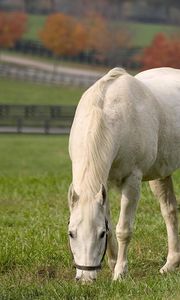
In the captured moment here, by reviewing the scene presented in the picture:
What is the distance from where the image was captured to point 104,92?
7625 millimetres

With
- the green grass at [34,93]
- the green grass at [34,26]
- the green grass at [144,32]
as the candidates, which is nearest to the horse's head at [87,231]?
the green grass at [34,93]

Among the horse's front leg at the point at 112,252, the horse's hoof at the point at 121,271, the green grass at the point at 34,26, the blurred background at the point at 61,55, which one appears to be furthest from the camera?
the green grass at the point at 34,26

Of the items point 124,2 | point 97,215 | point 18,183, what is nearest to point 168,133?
point 97,215

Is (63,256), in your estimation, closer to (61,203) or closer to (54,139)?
(61,203)

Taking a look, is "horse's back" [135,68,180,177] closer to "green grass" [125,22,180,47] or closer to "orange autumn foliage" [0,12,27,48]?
"orange autumn foliage" [0,12,27,48]

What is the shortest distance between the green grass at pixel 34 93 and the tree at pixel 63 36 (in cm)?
1648

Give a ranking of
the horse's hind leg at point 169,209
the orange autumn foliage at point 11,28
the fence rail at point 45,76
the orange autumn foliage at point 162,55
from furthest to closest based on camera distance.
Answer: the orange autumn foliage at point 11,28, the orange autumn foliage at point 162,55, the fence rail at point 45,76, the horse's hind leg at point 169,209

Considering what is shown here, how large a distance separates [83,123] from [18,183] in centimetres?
Result: 735

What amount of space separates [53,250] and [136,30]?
3971 inches

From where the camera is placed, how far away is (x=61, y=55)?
298 ft

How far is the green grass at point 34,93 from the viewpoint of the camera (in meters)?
64.3

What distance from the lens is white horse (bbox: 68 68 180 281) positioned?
6.72 m

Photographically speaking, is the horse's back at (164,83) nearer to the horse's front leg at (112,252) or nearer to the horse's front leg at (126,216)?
the horse's front leg at (126,216)

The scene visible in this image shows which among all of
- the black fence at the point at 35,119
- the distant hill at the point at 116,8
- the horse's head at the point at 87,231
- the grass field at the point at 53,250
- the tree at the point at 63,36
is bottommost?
the distant hill at the point at 116,8
